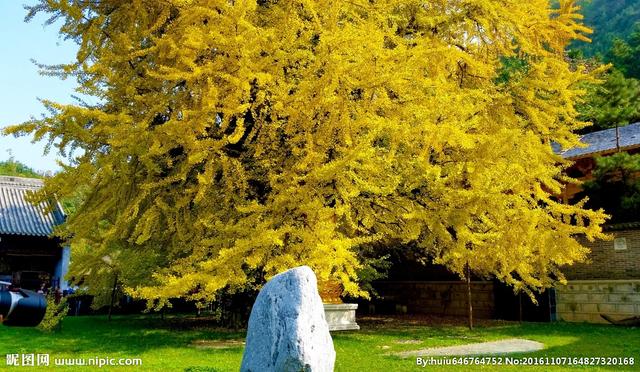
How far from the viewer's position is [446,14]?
1252 cm

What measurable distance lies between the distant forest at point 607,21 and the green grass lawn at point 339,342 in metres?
28.7

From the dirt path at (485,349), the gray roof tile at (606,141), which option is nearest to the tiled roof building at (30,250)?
the dirt path at (485,349)

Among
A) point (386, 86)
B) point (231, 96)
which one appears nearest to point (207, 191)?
point (231, 96)

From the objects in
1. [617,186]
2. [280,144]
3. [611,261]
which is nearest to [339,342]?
[280,144]

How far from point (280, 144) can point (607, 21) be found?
1789 inches

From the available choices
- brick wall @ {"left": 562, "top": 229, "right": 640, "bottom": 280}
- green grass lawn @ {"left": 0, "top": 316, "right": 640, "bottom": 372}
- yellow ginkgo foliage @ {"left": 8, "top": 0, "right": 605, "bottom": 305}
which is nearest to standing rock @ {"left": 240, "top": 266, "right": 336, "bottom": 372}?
green grass lawn @ {"left": 0, "top": 316, "right": 640, "bottom": 372}

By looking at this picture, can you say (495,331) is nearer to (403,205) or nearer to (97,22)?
(403,205)

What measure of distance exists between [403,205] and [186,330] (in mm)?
5674

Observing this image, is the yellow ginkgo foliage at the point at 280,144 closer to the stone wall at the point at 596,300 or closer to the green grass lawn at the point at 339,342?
the green grass lawn at the point at 339,342

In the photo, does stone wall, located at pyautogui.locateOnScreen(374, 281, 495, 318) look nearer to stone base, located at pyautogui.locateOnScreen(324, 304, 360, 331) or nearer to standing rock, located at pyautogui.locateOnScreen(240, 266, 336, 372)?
stone base, located at pyautogui.locateOnScreen(324, 304, 360, 331)

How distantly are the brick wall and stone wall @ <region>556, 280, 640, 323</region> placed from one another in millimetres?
227

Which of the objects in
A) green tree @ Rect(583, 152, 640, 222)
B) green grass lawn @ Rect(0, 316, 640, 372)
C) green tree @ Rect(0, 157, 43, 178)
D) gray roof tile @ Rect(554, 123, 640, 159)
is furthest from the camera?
green tree @ Rect(0, 157, 43, 178)

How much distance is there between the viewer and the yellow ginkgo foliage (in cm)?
866

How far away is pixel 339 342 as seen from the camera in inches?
396
